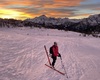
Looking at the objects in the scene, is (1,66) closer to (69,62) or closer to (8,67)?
(8,67)

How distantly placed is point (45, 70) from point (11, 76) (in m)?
3.09

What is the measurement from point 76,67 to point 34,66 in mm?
2969

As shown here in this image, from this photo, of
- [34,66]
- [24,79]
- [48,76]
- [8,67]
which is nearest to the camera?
[24,79]

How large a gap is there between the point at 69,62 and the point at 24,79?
6475 mm

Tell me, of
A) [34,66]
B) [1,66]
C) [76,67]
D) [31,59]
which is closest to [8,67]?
[1,66]

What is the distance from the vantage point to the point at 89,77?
15555 mm

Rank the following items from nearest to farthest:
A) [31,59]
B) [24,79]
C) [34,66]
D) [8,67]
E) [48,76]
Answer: [24,79] < [48,76] < [8,67] < [34,66] < [31,59]

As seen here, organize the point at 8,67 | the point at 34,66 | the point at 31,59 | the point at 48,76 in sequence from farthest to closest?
the point at 31,59, the point at 34,66, the point at 8,67, the point at 48,76

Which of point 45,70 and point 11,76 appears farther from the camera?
point 45,70

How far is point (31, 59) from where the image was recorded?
1905cm

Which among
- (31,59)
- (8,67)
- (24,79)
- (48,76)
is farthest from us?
(31,59)

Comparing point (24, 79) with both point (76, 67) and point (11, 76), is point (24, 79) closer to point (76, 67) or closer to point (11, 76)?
point (11, 76)

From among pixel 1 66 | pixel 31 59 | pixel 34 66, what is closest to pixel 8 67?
pixel 1 66

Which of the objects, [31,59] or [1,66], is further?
[31,59]
